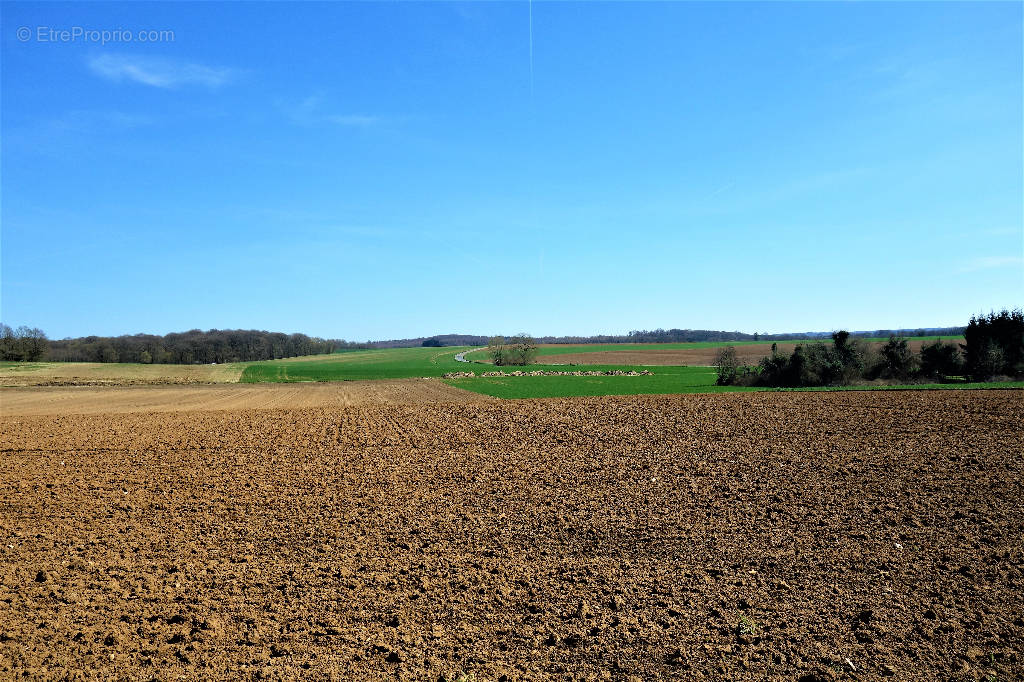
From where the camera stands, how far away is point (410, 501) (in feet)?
44.2

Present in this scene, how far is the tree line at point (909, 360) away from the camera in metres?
40.7

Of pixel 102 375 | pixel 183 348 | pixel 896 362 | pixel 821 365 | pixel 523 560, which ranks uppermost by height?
pixel 183 348

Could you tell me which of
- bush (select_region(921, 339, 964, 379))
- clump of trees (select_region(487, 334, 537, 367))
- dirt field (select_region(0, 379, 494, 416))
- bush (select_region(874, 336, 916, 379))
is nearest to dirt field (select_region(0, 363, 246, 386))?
dirt field (select_region(0, 379, 494, 416))

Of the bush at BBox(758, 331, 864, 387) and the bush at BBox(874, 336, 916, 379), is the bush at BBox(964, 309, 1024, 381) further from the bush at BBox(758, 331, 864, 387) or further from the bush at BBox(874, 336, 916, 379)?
the bush at BBox(758, 331, 864, 387)

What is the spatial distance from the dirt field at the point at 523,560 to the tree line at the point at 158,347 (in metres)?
68.4

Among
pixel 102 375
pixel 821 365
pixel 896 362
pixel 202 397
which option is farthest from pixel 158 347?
pixel 896 362

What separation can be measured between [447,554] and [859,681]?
20.3 ft

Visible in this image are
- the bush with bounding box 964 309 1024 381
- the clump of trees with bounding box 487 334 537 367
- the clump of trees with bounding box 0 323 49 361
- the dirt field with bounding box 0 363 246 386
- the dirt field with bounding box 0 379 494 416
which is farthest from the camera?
the clump of trees with bounding box 487 334 537 367

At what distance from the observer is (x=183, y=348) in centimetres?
9406

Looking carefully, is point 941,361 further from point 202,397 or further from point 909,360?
point 202,397

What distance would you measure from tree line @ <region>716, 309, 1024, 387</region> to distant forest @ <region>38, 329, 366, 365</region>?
7980cm

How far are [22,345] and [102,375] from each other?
24.5m

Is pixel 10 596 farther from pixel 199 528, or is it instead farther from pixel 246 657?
pixel 246 657

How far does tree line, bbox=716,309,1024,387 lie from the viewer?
4066 centimetres
